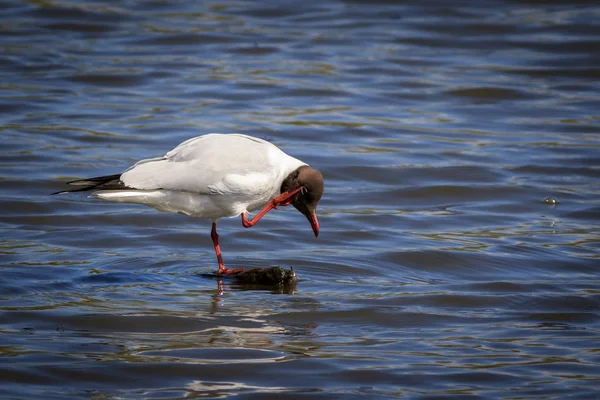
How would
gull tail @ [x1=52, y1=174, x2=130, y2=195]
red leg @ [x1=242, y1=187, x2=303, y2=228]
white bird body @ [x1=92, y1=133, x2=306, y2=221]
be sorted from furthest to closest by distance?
red leg @ [x1=242, y1=187, x2=303, y2=228] < white bird body @ [x1=92, y1=133, x2=306, y2=221] < gull tail @ [x1=52, y1=174, x2=130, y2=195]

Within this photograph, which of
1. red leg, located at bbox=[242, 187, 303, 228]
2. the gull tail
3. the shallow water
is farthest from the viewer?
red leg, located at bbox=[242, 187, 303, 228]

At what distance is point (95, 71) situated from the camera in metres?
15.3

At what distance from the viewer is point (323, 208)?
9.93 metres

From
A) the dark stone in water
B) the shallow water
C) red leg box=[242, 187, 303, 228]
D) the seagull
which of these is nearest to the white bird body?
the seagull

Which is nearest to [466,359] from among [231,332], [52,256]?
[231,332]

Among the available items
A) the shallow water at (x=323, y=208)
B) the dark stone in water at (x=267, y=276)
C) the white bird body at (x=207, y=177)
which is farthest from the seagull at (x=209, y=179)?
the shallow water at (x=323, y=208)

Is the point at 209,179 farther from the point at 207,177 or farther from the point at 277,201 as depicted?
the point at 277,201

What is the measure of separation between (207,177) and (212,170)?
0.07 m

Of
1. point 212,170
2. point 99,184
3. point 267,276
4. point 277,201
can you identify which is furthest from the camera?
point 277,201

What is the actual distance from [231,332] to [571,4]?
1503 centimetres

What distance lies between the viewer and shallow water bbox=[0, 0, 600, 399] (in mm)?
5887

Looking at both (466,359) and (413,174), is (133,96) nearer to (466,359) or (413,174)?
(413,174)

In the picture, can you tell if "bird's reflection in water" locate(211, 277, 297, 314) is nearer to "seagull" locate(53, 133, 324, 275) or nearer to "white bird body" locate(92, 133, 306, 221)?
"seagull" locate(53, 133, 324, 275)

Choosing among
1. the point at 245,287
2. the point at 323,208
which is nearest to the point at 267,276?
the point at 245,287
